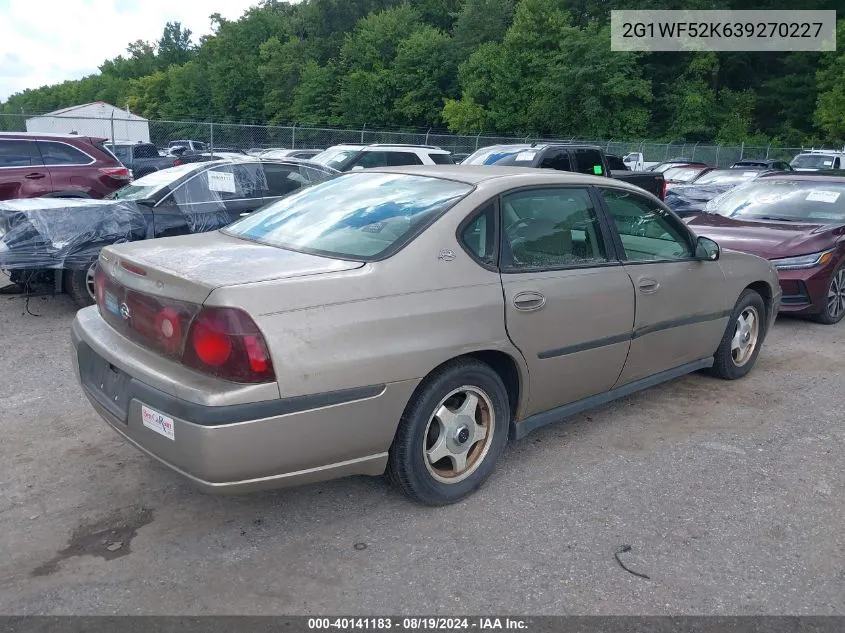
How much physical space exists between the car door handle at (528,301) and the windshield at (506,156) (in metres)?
8.24

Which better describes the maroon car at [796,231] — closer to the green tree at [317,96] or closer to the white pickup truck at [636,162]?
the white pickup truck at [636,162]

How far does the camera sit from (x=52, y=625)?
102 inches

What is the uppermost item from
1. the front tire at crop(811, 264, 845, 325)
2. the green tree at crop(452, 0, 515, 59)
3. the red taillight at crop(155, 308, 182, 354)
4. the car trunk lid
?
the green tree at crop(452, 0, 515, 59)

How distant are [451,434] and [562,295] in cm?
95

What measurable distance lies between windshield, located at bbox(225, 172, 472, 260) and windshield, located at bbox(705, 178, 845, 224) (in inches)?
214

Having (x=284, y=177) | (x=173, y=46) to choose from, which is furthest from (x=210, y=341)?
(x=173, y=46)

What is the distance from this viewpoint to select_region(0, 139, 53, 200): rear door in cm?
981

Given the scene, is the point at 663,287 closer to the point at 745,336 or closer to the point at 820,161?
the point at 745,336

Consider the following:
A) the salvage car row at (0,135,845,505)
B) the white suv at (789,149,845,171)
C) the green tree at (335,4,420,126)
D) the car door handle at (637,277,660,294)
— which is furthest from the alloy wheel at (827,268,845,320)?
the green tree at (335,4,420,126)

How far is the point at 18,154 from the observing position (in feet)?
32.9

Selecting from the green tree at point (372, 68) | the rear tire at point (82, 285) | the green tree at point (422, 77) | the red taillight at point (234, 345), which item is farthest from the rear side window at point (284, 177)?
the green tree at point (372, 68)

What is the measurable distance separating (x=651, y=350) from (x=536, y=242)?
1.16 m

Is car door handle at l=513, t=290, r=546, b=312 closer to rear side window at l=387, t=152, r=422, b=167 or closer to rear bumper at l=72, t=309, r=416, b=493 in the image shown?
rear bumper at l=72, t=309, r=416, b=493

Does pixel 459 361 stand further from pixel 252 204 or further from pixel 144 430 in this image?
pixel 252 204
